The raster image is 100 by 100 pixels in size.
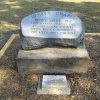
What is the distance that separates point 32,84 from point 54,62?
603mm

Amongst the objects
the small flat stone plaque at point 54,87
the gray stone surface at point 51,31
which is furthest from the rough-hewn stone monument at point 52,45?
the small flat stone plaque at point 54,87

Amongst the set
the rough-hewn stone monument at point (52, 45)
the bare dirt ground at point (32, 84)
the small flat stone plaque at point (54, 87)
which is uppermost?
the rough-hewn stone monument at point (52, 45)

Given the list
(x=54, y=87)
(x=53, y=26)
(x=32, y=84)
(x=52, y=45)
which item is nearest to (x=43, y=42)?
(x=52, y=45)

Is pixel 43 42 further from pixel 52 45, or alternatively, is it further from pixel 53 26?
pixel 53 26

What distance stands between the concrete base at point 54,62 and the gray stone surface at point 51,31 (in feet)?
0.66

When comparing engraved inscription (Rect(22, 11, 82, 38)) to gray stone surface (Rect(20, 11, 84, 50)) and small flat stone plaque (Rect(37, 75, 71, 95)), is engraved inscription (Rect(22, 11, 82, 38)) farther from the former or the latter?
small flat stone plaque (Rect(37, 75, 71, 95))

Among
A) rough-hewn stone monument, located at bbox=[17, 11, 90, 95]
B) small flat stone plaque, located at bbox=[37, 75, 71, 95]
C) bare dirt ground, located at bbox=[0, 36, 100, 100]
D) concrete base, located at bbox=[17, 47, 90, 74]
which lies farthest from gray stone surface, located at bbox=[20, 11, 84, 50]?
small flat stone plaque, located at bbox=[37, 75, 71, 95]

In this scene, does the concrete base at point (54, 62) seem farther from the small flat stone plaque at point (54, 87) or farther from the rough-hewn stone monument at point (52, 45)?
the small flat stone plaque at point (54, 87)

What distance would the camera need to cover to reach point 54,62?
18.1 feet

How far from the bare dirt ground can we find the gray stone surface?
1.95ft

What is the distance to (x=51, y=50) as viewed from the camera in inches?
226

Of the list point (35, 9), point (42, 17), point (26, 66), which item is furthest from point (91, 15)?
point (26, 66)

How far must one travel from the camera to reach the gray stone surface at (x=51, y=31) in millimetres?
5664

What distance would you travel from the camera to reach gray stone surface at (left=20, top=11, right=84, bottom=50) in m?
5.66
